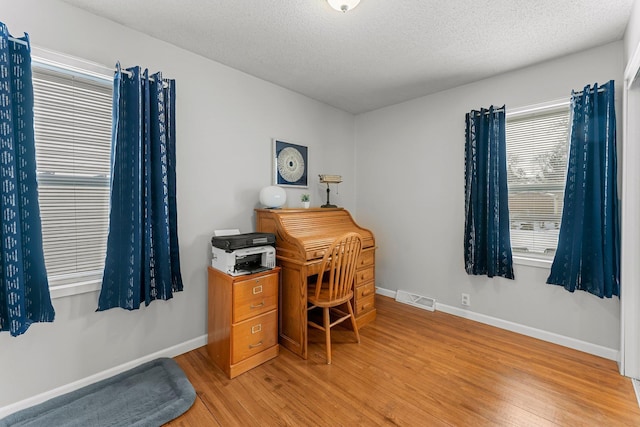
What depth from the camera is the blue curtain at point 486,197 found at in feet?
8.80

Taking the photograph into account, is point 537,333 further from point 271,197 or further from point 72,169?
point 72,169

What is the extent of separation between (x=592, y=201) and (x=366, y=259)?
6.18 ft

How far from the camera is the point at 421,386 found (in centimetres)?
192

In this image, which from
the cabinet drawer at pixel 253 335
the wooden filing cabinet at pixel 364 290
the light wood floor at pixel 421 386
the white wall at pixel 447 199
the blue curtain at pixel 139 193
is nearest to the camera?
the light wood floor at pixel 421 386

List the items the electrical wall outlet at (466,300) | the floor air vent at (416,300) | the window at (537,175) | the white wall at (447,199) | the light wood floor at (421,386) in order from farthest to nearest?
the floor air vent at (416,300), the electrical wall outlet at (466,300), the window at (537,175), the white wall at (447,199), the light wood floor at (421,386)

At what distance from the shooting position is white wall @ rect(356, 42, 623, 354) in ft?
7.75

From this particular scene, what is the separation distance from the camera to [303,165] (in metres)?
3.31

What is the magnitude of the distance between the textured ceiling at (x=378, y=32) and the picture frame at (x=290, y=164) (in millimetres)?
704

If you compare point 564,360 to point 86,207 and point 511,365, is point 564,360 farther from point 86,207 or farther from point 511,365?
point 86,207

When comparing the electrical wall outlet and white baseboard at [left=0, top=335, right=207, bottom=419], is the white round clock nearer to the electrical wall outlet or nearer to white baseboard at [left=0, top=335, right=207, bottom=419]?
white baseboard at [left=0, top=335, right=207, bottom=419]

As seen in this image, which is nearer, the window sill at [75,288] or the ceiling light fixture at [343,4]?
the ceiling light fixture at [343,4]

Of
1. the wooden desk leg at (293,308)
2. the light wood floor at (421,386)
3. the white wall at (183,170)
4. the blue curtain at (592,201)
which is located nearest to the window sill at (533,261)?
the blue curtain at (592,201)

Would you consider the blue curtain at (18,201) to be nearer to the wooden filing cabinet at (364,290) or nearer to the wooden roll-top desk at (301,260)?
the wooden roll-top desk at (301,260)

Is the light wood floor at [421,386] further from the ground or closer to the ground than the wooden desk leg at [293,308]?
closer to the ground
